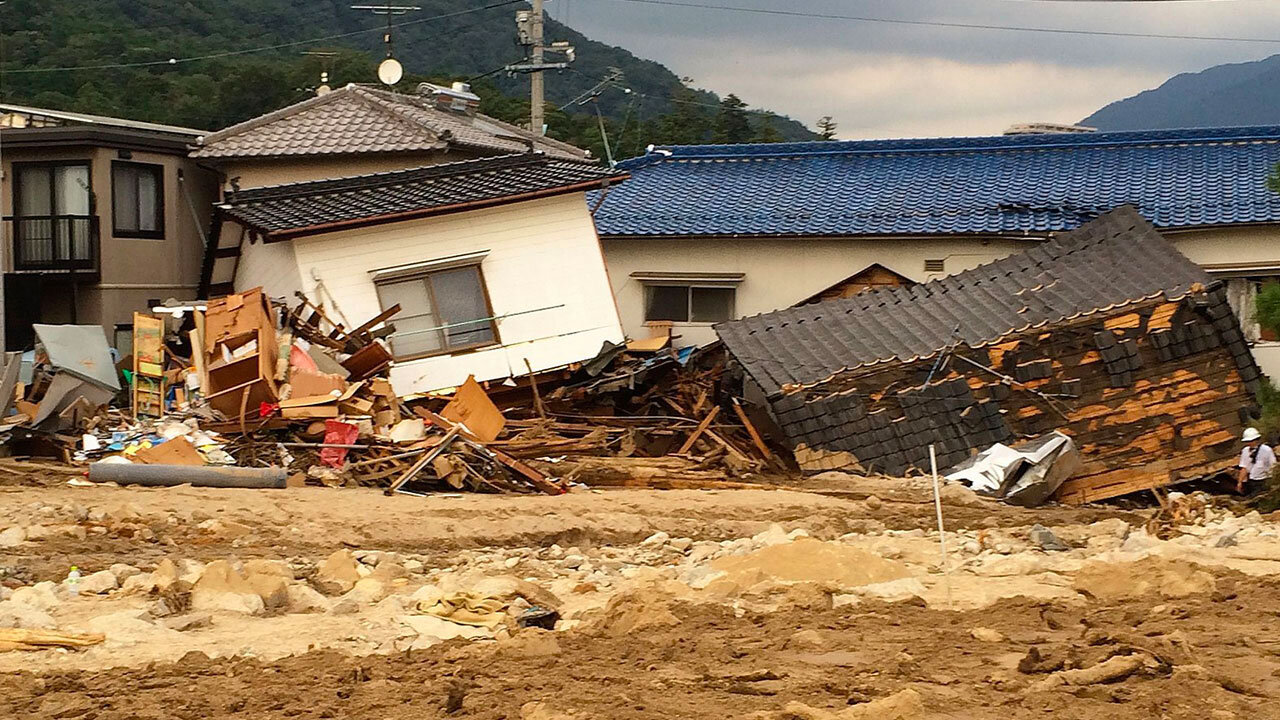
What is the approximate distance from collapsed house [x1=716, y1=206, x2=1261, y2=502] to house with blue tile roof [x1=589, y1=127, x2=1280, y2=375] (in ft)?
11.8

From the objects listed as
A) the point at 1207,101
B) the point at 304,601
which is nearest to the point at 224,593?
the point at 304,601

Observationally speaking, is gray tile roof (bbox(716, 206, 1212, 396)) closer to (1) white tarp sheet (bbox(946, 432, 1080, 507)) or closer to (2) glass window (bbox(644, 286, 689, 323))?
(1) white tarp sheet (bbox(946, 432, 1080, 507))

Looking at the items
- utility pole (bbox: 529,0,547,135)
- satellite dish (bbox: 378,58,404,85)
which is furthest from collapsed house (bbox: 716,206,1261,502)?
utility pole (bbox: 529,0,547,135)

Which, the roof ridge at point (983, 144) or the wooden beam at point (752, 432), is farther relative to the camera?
the roof ridge at point (983, 144)

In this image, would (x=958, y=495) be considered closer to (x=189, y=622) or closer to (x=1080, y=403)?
(x=1080, y=403)

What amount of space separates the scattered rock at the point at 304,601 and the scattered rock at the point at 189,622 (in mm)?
613

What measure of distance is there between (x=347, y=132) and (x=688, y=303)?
6.97 m

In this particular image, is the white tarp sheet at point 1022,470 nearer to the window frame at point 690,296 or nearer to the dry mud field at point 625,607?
the dry mud field at point 625,607

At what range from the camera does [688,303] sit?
23094 millimetres

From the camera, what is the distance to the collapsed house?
15805mm

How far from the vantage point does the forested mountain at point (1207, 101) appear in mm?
64688

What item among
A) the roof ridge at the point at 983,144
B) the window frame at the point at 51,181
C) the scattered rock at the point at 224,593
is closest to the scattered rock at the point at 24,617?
the scattered rock at the point at 224,593

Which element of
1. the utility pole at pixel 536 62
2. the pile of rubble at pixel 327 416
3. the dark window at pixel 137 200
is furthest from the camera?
the utility pole at pixel 536 62

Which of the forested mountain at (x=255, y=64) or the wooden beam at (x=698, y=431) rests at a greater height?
the forested mountain at (x=255, y=64)
